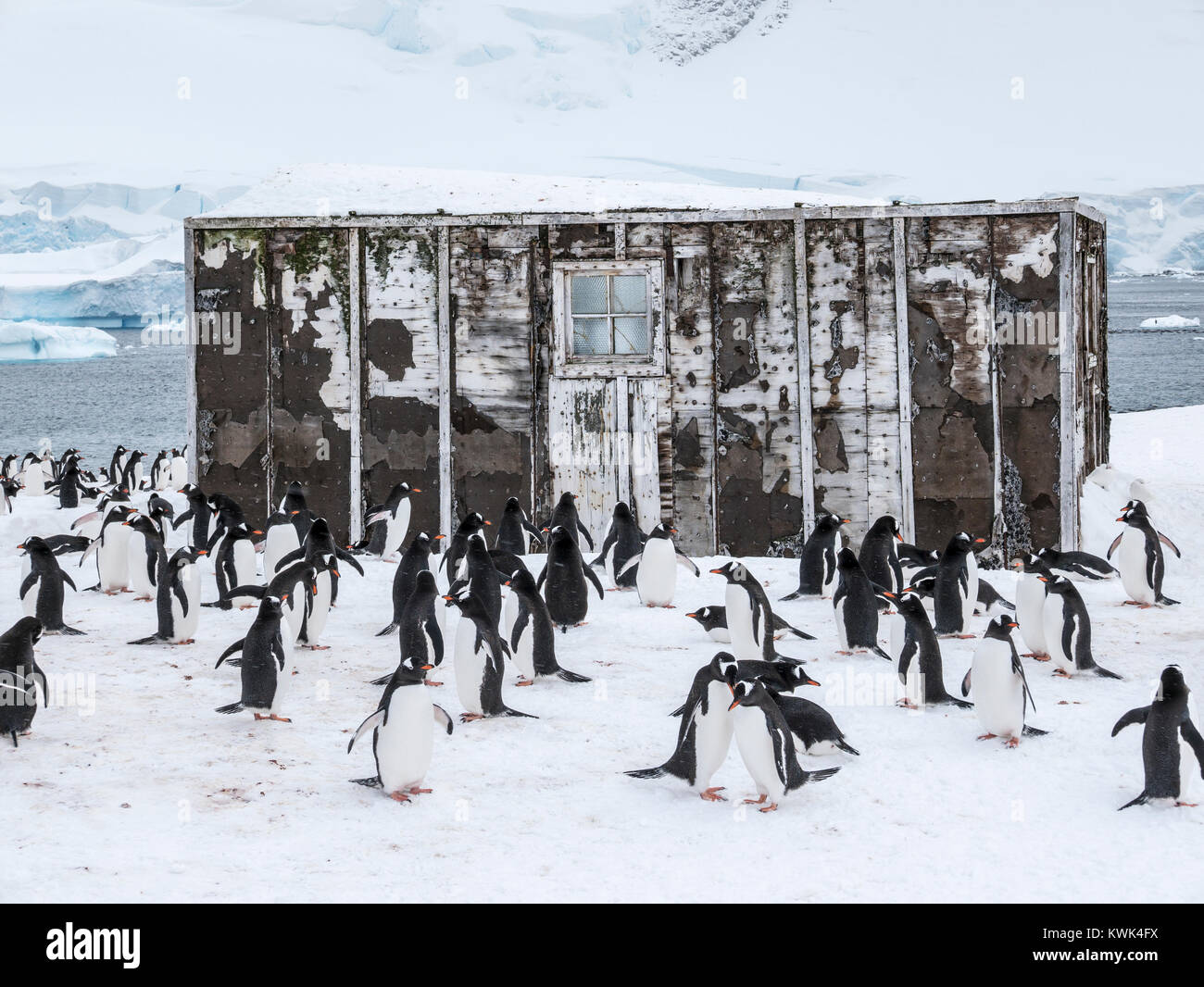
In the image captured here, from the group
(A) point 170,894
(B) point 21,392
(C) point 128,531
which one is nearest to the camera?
(A) point 170,894

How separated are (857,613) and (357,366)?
6575mm

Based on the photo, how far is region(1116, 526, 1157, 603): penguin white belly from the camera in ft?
31.9

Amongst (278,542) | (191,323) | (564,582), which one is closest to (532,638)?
(564,582)

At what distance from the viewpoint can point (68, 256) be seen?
514ft

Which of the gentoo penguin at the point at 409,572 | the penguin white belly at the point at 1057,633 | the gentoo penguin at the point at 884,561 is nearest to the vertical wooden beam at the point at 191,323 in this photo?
the gentoo penguin at the point at 409,572

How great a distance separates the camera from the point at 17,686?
22.0 feet

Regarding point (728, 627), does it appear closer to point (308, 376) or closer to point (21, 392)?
point (308, 376)

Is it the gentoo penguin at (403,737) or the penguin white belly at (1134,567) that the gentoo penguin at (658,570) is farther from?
the gentoo penguin at (403,737)

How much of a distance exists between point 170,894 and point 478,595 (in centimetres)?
385

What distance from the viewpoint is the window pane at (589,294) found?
41.2 ft

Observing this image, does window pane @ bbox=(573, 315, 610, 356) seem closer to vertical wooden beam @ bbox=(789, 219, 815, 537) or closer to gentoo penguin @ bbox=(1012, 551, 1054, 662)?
vertical wooden beam @ bbox=(789, 219, 815, 537)

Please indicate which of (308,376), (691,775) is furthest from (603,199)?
(691,775)

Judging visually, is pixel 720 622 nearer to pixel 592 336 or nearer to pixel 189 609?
pixel 189 609

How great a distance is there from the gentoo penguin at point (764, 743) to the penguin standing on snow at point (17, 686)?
3.92 metres
